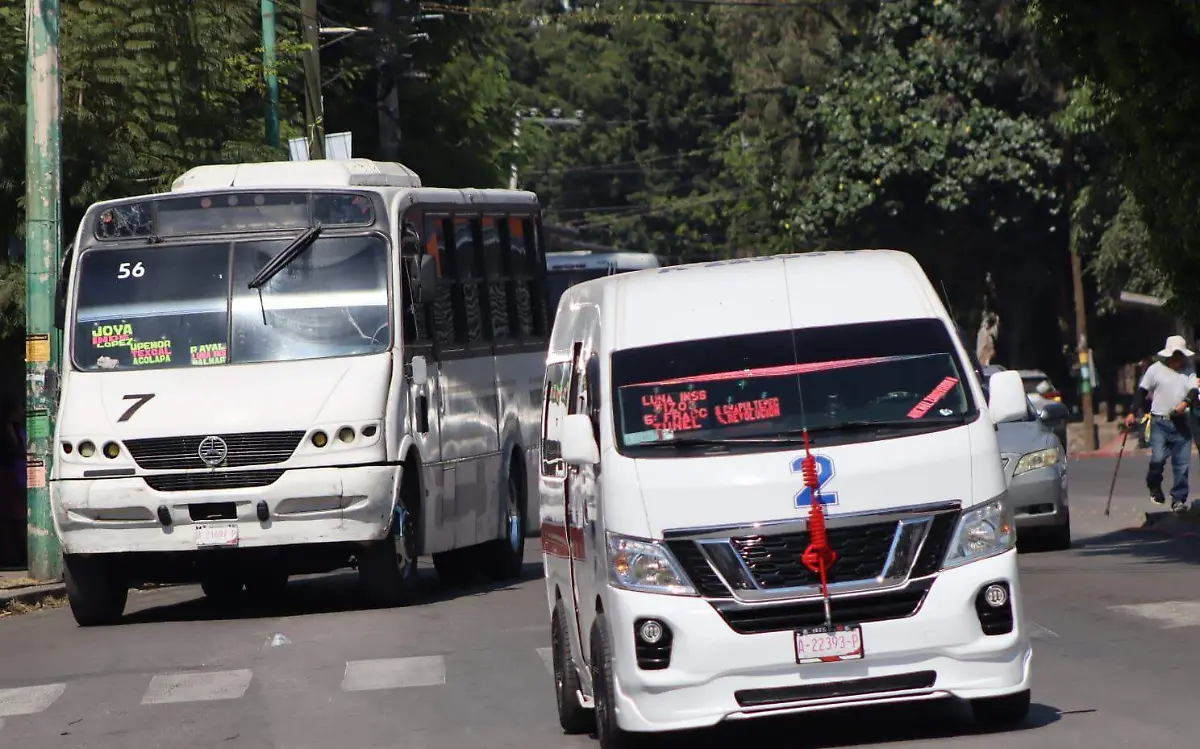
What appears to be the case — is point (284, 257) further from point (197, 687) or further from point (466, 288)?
point (197, 687)

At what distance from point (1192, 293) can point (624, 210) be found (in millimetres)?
67395

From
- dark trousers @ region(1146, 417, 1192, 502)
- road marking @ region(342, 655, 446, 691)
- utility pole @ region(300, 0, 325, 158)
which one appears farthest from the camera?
utility pole @ region(300, 0, 325, 158)

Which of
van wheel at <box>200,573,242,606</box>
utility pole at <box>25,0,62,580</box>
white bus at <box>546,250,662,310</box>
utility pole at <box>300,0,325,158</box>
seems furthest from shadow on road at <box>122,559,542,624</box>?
white bus at <box>546,250,662,310</box>

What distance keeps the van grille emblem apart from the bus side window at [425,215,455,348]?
2.36m

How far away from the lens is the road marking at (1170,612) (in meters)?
13.4

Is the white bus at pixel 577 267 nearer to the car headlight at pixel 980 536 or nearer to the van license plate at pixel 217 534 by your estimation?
the van license plate at pixel 217 534

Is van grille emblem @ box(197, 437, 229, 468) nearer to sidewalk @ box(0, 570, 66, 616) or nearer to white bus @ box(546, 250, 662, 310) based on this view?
sidewalk @ box(0, 570, 66, 616)

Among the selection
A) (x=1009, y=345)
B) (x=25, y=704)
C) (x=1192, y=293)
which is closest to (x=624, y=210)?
(x=1009, y=345)

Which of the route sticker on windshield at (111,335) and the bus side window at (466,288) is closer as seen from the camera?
the route sticker on windshield at (111,335)

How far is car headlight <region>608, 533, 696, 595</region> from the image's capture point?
893 cm

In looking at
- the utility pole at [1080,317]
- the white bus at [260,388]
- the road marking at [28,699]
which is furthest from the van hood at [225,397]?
the utility pole at [1080,317]

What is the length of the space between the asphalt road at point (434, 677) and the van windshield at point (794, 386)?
4.62 feet

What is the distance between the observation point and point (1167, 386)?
2427cm

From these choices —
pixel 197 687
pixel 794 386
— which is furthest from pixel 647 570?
pixel 197 687
